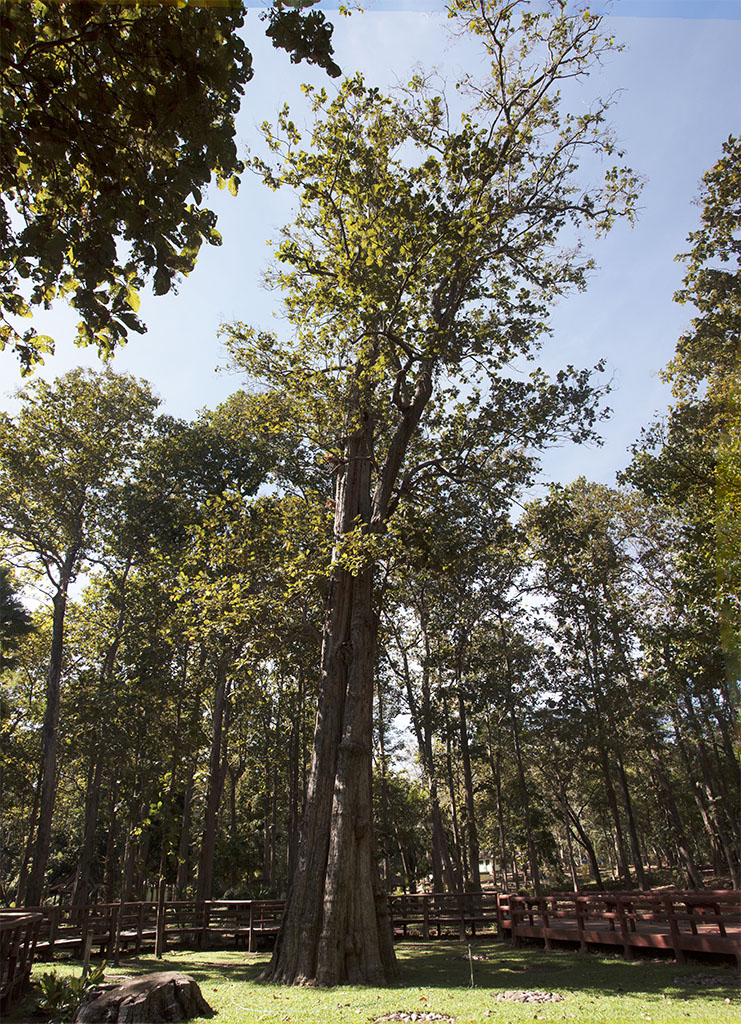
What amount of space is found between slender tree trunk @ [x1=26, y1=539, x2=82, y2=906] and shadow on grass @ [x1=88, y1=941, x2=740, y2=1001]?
4.17m

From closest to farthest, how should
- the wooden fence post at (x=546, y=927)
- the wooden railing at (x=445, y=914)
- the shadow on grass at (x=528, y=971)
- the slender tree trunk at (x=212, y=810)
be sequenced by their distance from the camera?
1. the shadow on grass at (x=528, y=971)
2. the wooden fence post at (x=546, y=927)
3. the wooden railing at (x=445, y=914)
4. the slender tree trunk at (x=212, y=810)

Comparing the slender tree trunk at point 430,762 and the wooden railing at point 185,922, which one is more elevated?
the slender tree trunk at point 430,762

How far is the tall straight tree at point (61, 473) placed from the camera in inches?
691

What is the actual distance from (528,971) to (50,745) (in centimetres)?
1346

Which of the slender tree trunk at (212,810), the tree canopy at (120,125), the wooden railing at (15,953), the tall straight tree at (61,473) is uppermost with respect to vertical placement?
the tall straight tree at (61,473)

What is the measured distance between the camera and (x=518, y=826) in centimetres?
3950

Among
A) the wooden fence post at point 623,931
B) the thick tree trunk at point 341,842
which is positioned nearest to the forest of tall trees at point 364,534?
the thick tree trunk at point 341,842

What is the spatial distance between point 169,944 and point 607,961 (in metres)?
11.4

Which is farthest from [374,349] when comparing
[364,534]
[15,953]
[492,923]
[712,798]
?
[712,798]

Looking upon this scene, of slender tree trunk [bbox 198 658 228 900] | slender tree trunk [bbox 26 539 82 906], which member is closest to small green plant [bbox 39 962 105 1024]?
slender tree trunk [bbox 26 539 82 906]

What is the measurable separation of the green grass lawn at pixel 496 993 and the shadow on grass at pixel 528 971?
0.05ft

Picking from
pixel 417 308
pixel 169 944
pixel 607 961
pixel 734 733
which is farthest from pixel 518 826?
pixel 417 308

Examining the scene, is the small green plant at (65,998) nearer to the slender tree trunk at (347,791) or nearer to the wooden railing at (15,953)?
the wooden railing at (15,953)

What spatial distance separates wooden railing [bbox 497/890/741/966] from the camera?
9.02m
